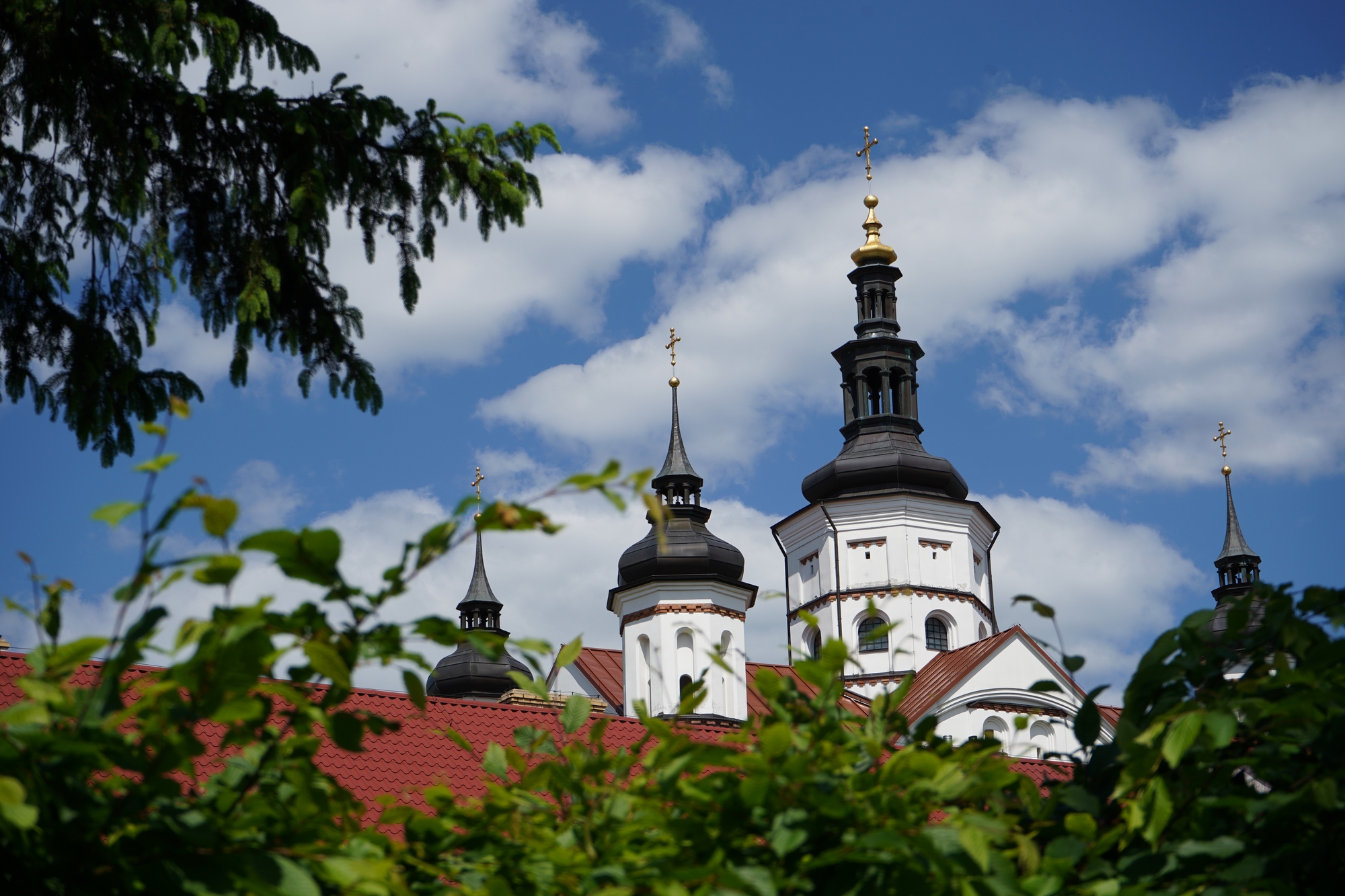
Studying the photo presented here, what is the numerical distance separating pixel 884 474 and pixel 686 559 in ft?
23.6

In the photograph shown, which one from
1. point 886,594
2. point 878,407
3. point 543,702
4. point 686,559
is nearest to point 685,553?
point 686,559

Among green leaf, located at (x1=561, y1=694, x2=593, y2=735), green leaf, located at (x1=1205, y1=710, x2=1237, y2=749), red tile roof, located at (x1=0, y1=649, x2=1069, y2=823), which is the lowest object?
green leaf, located at (x1=1205, y1=710, x2=1237, y2=749)

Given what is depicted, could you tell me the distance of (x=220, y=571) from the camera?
6.39ft

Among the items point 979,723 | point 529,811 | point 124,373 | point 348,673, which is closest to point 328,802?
point 348,673

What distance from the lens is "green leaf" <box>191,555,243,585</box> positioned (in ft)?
6.34

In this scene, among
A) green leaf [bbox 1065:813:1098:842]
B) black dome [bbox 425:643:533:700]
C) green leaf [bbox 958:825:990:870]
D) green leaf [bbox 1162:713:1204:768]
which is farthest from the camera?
black dome [bbox 425:643:533:700]

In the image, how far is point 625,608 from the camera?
35.9 metres

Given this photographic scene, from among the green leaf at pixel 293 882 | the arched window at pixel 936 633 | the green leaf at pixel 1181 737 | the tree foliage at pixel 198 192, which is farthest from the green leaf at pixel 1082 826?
the arched window at pixel 936 633

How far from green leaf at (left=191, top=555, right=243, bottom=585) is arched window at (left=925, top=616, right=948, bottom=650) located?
3745 cm

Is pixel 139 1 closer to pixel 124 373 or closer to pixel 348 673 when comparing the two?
pixel 124 373

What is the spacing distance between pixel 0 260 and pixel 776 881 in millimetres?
5334

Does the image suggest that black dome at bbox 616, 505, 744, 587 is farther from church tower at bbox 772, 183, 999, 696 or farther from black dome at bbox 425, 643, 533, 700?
black dome at bbox 425, 643, 533, 700

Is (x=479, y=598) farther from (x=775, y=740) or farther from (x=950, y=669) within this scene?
Result: (x=775, y=740)

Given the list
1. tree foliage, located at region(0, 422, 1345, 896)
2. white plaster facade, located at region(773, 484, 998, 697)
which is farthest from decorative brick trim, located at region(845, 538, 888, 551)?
tree foliage, located at region(0, 422, 1345, 896)
